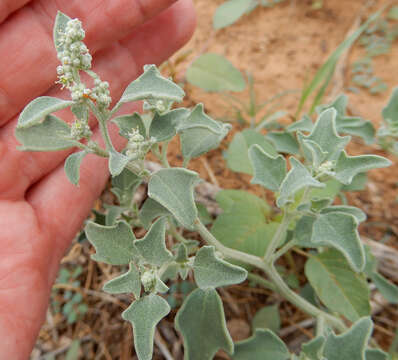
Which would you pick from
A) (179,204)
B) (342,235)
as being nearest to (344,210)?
(342,235)

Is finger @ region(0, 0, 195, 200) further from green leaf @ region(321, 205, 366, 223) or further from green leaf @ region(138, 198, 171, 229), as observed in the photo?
green leaf @ region(321, 205, 366, 223)

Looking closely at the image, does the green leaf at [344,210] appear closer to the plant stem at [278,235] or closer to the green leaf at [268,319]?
the plant stem at [278,235]

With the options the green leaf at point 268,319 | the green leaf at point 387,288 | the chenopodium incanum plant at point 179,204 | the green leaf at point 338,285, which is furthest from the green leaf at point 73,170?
the green leaf at point 387,288

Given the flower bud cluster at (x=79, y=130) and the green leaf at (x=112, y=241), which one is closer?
the flower bud cluster at (x=79, y=130)

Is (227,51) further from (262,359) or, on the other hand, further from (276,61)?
(262,359)

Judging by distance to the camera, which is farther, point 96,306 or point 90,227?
point 96,306

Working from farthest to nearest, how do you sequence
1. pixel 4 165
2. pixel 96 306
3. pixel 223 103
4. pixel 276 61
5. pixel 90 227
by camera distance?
pixel 276 61 < pixel 223 103 < pixel 96 306 < pixel 4 165 < pixel 90 227

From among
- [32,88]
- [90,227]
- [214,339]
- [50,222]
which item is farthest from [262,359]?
[32,88]
